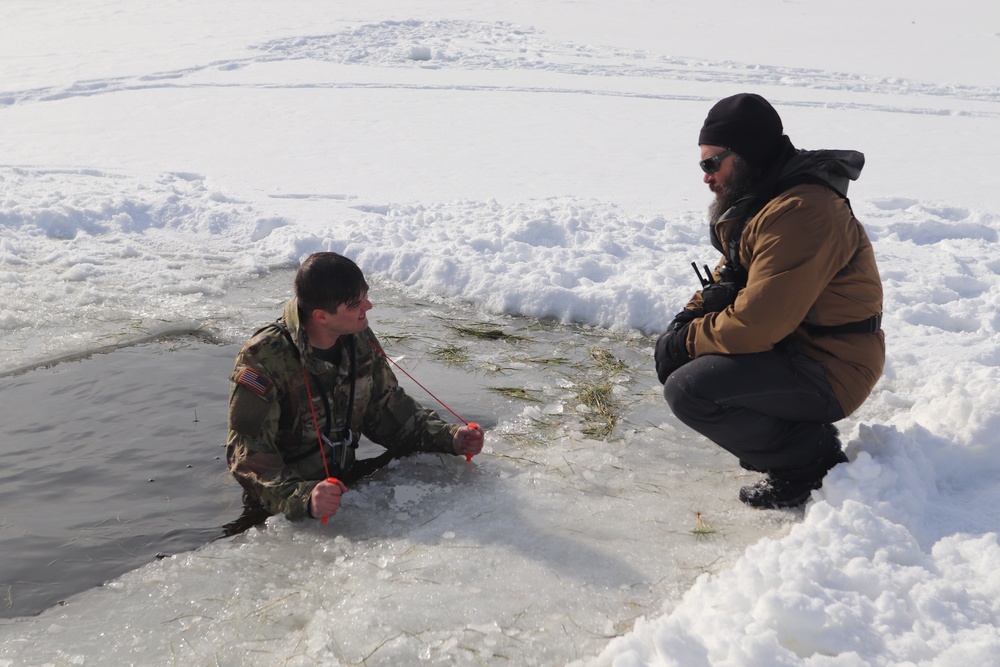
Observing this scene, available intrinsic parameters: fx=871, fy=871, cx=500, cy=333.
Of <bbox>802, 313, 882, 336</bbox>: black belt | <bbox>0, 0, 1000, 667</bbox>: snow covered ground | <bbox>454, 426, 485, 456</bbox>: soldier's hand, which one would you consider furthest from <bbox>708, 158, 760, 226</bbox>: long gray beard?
<bbox>454, 426, 485, 456</bbox>: soldier's hand

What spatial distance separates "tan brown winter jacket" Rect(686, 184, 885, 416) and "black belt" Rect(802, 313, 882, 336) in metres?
0.02

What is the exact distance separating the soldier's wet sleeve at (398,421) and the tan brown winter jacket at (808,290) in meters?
1.34

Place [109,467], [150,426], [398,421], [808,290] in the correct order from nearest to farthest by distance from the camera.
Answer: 1. [808,290]
2. [398,421]
3. [109,467]
4. [150,426]

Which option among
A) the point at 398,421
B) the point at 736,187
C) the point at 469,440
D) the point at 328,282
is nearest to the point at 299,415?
the point at 398,421

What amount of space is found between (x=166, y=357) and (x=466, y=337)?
1972 mm

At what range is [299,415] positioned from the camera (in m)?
3.96

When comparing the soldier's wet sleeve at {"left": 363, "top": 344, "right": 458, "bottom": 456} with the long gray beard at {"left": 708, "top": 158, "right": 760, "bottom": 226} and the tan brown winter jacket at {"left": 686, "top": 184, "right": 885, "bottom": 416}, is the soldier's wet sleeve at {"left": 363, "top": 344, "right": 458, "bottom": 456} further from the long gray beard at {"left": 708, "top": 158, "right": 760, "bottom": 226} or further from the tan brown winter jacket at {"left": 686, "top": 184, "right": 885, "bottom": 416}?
the long gray beard at {"left": 708, "top": 158, "right": 760, "bottom": 226}

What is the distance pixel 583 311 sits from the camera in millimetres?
6246

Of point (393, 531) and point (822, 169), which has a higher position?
point (822, 169)

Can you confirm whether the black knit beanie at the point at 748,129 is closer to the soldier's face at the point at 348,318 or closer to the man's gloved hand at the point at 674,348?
the man's gloved hand at the point at 674,348

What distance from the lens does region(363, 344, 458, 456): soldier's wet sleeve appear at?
166 inches

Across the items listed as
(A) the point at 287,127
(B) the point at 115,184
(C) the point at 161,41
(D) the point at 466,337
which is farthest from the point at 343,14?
(D) the point at 466,337

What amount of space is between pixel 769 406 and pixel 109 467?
323 centimetres

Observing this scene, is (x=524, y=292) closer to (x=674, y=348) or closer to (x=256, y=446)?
(x=674, y=348)
